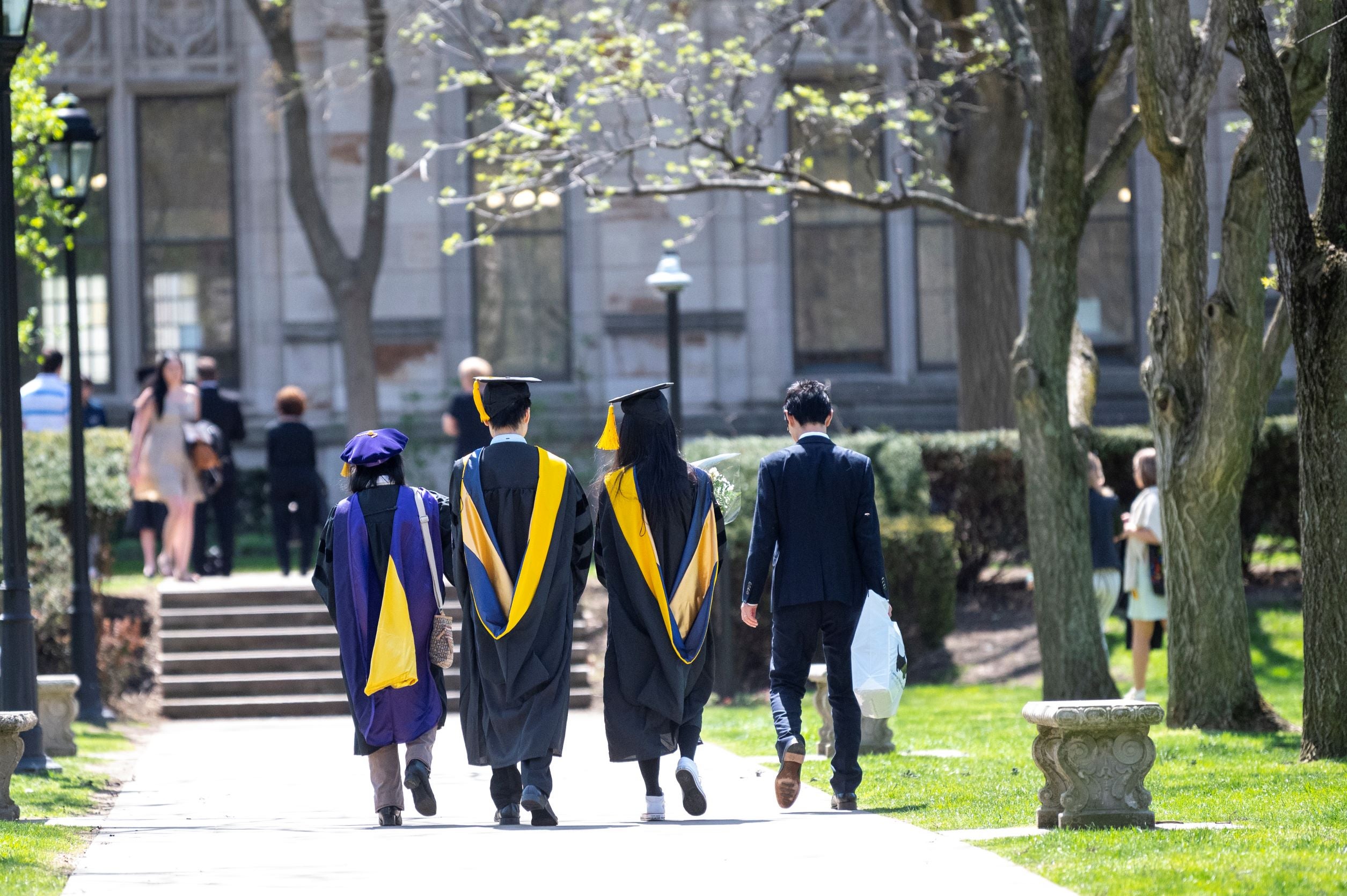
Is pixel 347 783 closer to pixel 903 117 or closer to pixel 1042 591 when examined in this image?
pixel 1042 591

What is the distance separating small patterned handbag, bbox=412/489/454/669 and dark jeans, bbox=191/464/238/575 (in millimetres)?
8794

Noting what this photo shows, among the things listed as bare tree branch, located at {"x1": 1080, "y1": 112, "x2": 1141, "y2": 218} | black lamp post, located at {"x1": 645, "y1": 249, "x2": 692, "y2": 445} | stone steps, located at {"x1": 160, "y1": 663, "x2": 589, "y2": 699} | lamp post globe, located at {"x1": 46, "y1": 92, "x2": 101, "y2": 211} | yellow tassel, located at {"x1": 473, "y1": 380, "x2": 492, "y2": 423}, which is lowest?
stone steps, located at {"x1": 160, "y1": 663, "x2": 589, "y2": 699}

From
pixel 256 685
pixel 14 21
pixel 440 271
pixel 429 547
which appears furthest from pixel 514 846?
pixel 440 271

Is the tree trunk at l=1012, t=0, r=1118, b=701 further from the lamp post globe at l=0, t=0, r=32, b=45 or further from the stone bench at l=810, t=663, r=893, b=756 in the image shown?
the lamp post globe at l=0, t=0, r=32, b=45

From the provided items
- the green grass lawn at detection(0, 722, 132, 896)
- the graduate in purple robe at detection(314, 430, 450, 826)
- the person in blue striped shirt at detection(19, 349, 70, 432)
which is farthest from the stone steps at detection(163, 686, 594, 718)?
the graduate in purple robe at detection(314, 430, 450, 826)

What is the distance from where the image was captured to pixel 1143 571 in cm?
1345

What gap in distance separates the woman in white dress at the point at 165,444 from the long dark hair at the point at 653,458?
868cm

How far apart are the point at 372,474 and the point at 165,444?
8.23 metres

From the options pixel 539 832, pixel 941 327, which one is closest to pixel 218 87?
pixel 941 327

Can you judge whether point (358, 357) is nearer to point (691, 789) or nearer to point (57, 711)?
point (57, 711)

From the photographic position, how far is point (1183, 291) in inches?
441

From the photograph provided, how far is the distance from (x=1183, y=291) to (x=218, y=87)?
592 inches

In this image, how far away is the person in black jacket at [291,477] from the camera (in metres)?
16.4

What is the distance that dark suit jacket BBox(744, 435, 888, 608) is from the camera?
326 inches
